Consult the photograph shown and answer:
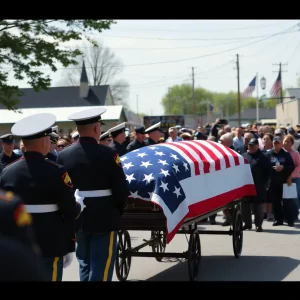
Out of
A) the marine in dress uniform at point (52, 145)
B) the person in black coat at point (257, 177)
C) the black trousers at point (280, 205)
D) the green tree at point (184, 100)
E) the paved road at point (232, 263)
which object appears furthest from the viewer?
the green tree at point (184, 100)

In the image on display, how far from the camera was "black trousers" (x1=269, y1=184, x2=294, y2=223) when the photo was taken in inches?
563

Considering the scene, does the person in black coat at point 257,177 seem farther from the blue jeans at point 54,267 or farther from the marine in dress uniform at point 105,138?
the blue jeans at point 54,267

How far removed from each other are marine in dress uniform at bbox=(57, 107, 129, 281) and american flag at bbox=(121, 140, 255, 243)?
162cm

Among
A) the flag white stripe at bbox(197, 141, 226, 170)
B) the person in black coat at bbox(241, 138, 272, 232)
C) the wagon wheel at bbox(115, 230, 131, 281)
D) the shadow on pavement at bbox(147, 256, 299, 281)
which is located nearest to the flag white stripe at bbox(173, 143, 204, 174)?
the flag white stripe at bbox(197, 141, 226, 170)

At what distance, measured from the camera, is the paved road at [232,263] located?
9109 mm

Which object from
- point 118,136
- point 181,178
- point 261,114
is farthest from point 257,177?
point 261,114

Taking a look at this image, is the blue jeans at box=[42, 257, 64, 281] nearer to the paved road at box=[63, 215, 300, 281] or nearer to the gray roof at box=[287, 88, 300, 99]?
the paved road at box=[63, 215, 300, 281]

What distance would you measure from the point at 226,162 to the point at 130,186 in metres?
2.25

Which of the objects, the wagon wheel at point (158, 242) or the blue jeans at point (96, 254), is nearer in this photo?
the blue jeans at point (96, 254)

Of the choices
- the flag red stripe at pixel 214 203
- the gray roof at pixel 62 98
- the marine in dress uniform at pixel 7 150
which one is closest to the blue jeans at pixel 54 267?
the flag red stripe at pixel 214 203

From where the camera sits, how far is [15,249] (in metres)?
1.83

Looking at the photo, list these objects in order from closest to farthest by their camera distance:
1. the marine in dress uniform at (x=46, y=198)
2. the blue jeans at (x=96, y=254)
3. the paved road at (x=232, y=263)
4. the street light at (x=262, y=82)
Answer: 1. the marine in dress uniform at (x=46, y=198)
2. the blue jeans at (x=96, y=254)
3. the paved road at (x=232, y=263)
4. the street light at (x=262, y=82)

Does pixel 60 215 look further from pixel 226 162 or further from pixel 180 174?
pixel 226 162

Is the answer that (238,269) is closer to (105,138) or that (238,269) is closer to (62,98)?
(105,138)
